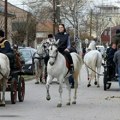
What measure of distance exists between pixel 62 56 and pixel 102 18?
4590 inches

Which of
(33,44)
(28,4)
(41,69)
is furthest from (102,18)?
(41,69)

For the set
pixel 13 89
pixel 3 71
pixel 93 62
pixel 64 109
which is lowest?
pixel 64 109

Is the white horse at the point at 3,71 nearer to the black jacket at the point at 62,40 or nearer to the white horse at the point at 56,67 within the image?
the white horse at the point at 56,67

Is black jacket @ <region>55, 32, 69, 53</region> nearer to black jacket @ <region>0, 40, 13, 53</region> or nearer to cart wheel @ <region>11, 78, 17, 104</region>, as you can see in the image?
black jacket @ <region>0, 40, 13, 53</region>

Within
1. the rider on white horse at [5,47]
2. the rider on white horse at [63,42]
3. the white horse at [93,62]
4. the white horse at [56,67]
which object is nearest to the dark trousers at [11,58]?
the rider on white horse at [5,47]

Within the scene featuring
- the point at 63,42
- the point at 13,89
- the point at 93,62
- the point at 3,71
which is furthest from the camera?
the point at 93,62

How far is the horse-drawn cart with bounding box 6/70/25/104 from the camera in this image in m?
17.2

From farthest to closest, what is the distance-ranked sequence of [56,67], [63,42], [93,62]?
[93,62]
[63,42]
[56,67]

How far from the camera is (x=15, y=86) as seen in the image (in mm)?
17469

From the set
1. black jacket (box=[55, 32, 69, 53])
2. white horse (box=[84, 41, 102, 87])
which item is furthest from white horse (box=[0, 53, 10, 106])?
white horse (box=[84, 41, 102, 87])

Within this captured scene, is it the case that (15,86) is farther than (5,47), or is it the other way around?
(15,86)

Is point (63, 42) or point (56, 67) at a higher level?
point (63, 42)

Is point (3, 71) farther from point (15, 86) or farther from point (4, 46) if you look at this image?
point (15, 86)

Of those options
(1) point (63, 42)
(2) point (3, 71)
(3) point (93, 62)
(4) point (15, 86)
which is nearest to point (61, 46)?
(1) point (63, 42)
